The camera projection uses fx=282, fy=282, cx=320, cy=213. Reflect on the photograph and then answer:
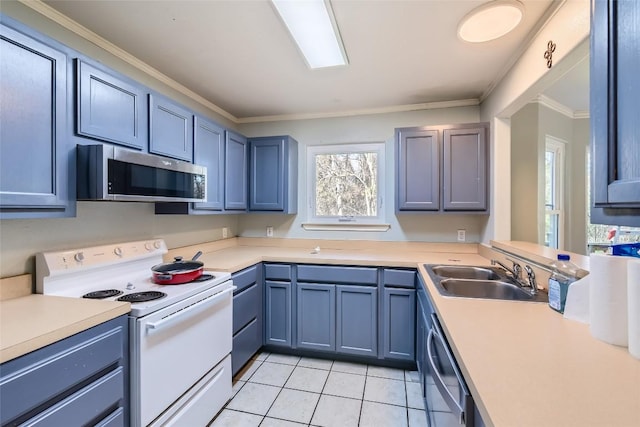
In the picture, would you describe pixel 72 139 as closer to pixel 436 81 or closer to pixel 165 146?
pixel 165 146

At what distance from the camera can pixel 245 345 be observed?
88.9 inches

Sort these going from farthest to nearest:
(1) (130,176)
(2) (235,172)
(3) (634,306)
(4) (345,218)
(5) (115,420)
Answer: (4) (345,218) < (2) (235,172) < (1) (130,176) < (5) (115,420) < (3) (634,306)

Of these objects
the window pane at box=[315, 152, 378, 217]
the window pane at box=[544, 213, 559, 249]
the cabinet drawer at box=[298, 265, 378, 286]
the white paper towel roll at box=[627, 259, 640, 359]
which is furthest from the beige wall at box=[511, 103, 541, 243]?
the white paper towel roll at box=[627, 259, 640, 359]

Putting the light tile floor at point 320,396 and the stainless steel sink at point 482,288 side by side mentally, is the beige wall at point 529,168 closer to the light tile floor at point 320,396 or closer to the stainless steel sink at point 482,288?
the stainless steel sink at point 482,288

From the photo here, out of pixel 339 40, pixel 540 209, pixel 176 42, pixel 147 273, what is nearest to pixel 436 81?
pixel 339 40

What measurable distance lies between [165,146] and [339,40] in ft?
4.42

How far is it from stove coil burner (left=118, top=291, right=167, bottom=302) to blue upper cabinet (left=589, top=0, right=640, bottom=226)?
178 cm

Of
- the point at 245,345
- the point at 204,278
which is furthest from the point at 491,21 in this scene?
the point at 245,345

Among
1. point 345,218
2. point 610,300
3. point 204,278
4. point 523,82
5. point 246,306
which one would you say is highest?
point 523,82

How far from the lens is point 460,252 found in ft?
9.02

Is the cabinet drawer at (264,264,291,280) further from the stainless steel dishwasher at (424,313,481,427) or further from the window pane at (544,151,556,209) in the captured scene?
the window pane at (544,151,556,209)

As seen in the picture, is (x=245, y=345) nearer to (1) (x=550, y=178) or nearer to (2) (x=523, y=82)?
(2) (x=523, y=82)

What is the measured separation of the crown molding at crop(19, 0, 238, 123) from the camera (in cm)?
151

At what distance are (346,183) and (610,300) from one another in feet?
7.83
